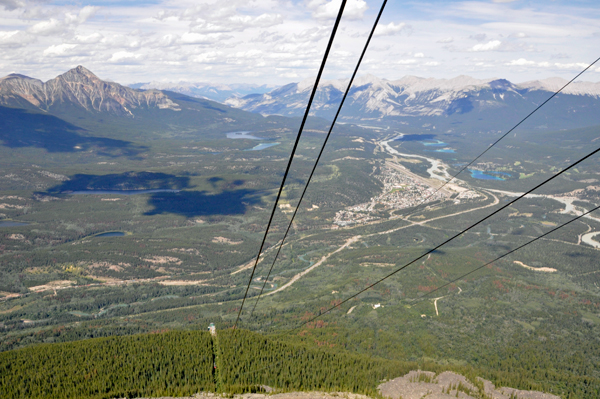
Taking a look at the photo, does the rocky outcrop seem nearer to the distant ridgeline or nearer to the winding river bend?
the distant ridgeline

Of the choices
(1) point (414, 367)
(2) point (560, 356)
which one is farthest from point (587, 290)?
(1) point (414, 367)

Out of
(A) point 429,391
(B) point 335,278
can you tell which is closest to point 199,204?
(B) point 335,278

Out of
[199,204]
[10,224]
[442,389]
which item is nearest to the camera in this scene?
[442,389]

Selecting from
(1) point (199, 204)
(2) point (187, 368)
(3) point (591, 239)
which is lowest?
(3) point (591, 239)

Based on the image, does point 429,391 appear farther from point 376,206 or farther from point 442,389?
point 376,206

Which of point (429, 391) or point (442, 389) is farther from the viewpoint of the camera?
point (442, 389)

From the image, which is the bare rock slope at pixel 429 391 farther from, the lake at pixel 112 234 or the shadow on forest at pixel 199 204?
the shadow on forest at pixel 199 204

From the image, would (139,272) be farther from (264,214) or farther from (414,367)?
(414,367)

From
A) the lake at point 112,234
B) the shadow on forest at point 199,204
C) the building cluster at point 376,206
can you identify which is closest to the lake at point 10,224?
the lake at point 112,234
